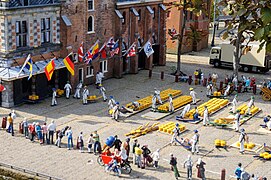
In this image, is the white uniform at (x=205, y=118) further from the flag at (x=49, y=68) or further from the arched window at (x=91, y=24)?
the arched window at (x=91, y=24)

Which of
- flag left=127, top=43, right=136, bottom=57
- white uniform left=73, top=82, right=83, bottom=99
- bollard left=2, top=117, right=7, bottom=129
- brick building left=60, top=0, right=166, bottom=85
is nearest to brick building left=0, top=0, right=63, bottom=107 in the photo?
brick building left=60, top=0, right=166, bottom=85

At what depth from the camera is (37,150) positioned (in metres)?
27.1

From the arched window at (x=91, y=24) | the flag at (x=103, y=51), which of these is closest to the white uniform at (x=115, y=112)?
the flag at (x=103, y=51)

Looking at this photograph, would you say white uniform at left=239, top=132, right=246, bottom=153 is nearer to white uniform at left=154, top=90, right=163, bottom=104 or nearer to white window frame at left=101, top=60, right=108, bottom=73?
Answer: white uniform at left=154, top=90, right=163, bottom=104

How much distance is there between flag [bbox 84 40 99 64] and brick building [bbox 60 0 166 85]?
1420mm

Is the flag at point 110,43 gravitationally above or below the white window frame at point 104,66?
above

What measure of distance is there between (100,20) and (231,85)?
13826mm

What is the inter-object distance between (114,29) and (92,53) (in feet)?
21.3

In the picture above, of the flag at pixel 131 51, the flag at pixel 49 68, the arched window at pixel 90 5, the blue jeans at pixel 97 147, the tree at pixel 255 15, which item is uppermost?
the arched window at pixel 90 5

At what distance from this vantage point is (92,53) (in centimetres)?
4012

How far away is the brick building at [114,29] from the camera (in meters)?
40.1

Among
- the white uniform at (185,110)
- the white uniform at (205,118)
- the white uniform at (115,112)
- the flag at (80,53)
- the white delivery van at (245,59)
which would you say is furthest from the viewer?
the white delivery van at (245,59)

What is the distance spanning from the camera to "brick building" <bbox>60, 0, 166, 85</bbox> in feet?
132

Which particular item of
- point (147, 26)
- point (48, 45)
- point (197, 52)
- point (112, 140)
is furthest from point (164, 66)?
point (112, 140)
